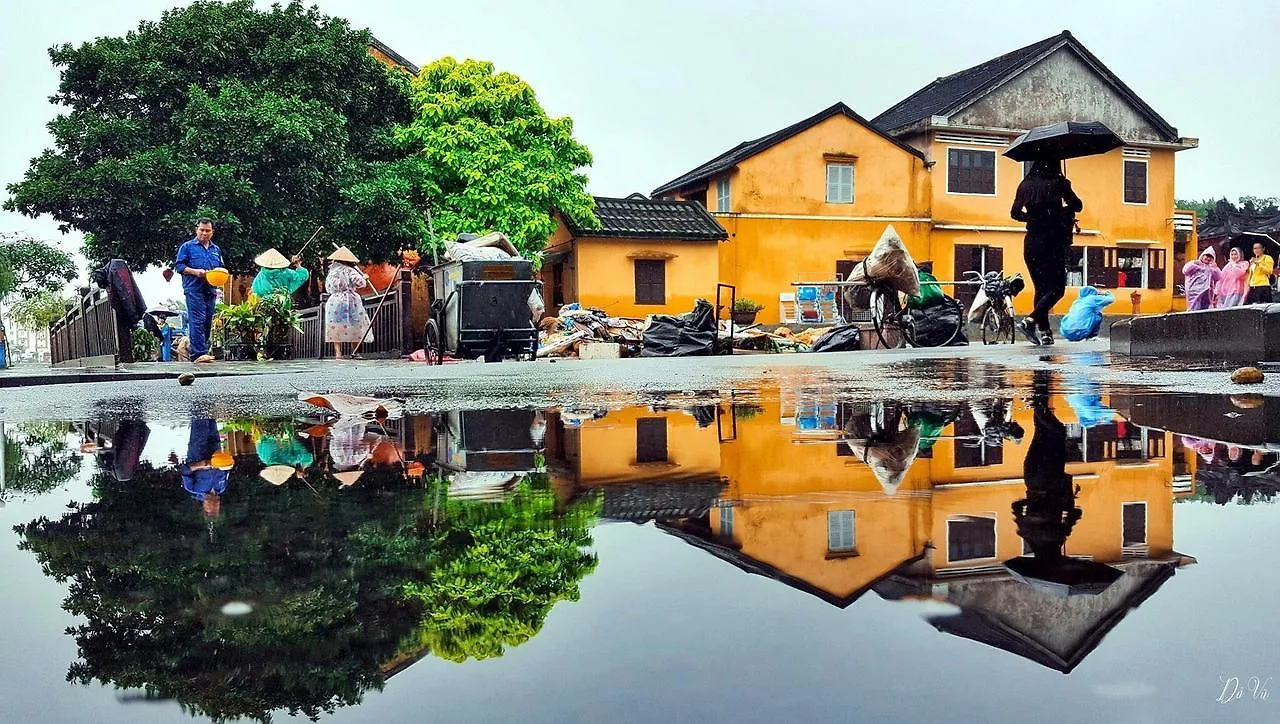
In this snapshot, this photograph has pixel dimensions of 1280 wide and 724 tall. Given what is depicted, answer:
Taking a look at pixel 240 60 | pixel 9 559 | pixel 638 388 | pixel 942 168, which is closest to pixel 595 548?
pixel 9 559

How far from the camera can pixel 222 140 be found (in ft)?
76.0

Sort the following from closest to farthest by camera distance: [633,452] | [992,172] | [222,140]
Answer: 1. [633,452]
2. [222,140]
3. [992,172]

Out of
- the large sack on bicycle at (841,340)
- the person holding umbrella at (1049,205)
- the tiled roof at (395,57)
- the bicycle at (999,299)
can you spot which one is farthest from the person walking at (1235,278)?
the tiled roof at (395,57)

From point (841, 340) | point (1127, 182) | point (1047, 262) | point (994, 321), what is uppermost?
point (1127, 182)

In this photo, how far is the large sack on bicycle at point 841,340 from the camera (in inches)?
687

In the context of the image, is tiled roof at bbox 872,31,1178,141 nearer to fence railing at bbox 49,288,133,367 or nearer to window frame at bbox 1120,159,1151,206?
window frame at bbox 1120,159,1151,206

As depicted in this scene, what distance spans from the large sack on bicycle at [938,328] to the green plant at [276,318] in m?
10.0

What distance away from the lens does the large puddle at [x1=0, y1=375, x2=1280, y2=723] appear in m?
1.15

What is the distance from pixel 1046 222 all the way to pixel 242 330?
12.1 meters

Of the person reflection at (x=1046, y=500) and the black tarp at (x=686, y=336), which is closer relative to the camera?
the person reflection at (x=1046, y=500)

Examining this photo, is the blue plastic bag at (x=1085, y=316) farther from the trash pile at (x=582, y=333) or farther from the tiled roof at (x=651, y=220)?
the tiled roof at (x=651, y=220)

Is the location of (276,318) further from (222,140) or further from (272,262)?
(222,140)

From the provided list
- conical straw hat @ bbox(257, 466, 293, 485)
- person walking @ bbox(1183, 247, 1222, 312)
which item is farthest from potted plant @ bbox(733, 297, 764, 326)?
conical straw hat @ bbox(257, 466, 293, 485)

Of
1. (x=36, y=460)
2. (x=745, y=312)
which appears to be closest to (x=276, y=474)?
Result: (x=36, y=460)
